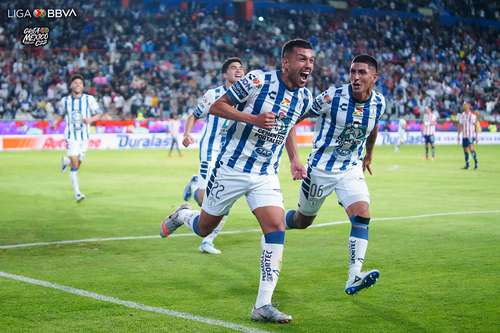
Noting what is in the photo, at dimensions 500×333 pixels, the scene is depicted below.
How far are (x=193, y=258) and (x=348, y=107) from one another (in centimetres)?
288

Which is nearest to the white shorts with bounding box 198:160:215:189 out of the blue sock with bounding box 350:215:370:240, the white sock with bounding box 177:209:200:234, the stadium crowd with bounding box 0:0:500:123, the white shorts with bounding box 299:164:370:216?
the white sock with bounding box 177:209:200:234

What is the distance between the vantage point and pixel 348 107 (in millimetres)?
8945

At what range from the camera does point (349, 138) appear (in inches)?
356

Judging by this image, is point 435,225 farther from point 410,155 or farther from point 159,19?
point 159,19

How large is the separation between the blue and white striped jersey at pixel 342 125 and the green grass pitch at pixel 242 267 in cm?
130

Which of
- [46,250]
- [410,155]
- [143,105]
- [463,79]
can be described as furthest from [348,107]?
[463,79]

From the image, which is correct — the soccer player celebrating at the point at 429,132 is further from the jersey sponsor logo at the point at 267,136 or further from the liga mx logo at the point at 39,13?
the jersey sponsor logo at the point at 267,136

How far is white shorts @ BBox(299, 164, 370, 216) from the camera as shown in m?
8.76

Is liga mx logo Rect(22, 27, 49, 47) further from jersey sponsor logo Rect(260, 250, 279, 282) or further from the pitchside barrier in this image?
jersey sponsor logo Rect(260, 250, 279, 282)

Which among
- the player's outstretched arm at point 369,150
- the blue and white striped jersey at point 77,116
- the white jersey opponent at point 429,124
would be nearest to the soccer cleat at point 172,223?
the player's outstretched arm at point 369,150

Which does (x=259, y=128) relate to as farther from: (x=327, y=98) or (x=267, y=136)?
(x=327, y=98)

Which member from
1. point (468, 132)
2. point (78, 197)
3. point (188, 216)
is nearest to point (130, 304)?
point (188, 216)

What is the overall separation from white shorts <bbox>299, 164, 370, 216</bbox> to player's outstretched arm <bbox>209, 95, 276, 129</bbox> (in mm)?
1904

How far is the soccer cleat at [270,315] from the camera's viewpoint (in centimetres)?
683
